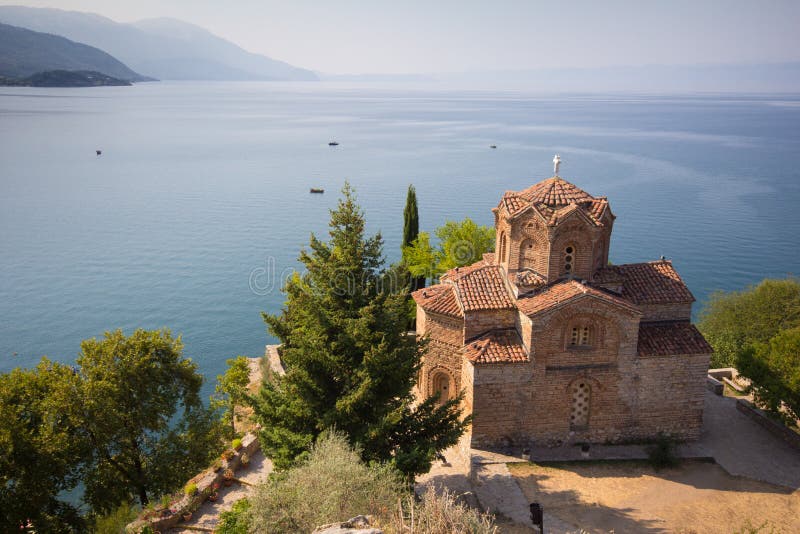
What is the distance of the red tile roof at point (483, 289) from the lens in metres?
20.9

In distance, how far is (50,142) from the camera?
111m

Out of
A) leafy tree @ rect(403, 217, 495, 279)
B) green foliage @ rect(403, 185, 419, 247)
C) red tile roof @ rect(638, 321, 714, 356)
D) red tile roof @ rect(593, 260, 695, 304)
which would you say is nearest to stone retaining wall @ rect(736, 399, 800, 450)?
red tile roof @ rect(638, 321, 714, 356)

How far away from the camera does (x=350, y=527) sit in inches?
424

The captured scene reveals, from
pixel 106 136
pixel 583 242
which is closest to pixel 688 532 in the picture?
pixel 583 242

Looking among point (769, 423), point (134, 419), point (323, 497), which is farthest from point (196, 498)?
point (769, 423)

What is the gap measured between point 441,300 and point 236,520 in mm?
10811

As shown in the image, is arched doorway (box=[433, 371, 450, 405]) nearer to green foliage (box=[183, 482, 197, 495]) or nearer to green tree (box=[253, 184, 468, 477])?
green tree (box=[253, 184, 468, 477])

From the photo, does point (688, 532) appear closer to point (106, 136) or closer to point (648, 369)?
point (648, 369)

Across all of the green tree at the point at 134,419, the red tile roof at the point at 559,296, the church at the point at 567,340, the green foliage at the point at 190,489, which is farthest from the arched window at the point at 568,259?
the green tree at the point at 134,419

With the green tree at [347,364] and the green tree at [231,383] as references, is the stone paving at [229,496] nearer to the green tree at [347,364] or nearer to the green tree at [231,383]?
the green tree at [347,364]

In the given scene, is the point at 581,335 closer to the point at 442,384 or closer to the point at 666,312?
the point at 666,312

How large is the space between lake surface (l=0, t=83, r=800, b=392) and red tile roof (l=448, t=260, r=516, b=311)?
22766mm

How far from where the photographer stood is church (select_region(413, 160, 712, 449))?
2002cm

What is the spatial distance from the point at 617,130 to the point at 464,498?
517 ft
